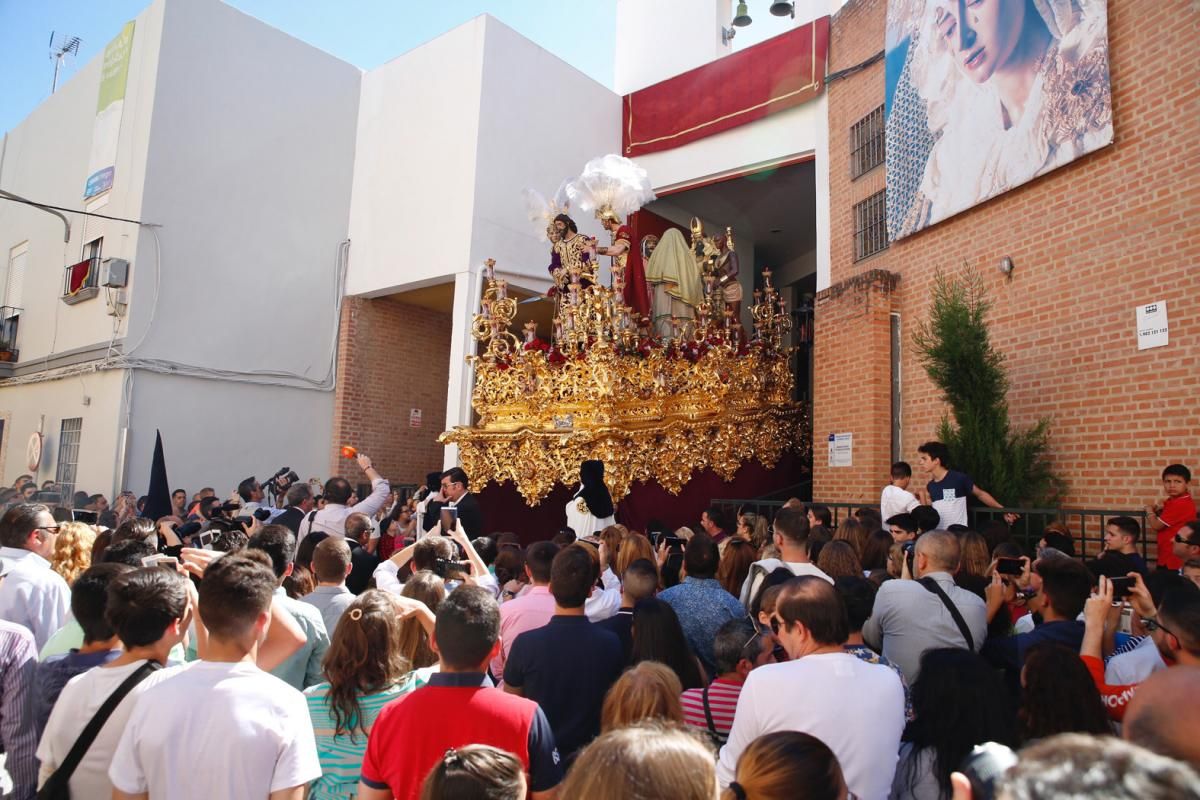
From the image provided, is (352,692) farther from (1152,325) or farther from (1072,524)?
(1152,325)

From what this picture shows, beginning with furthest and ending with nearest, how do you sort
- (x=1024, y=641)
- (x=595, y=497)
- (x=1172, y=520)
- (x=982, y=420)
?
(x=595, y=497)
(x=982, y=420)
(x=1172, y=520)
(x=1024, y=641)

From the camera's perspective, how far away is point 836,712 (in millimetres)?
2619

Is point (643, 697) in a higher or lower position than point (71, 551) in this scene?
lower

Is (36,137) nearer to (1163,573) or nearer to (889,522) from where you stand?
Result: (889,522)

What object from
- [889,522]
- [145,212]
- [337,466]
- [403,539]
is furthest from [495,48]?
[889,522]

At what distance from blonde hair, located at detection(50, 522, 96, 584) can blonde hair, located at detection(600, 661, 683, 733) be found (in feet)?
11.8

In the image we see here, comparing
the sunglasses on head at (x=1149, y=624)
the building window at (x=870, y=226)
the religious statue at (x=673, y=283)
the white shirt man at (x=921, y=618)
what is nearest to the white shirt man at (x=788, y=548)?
the white shirt man at (x=921, y=618)

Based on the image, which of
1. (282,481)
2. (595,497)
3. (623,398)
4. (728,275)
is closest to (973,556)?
(595,497)

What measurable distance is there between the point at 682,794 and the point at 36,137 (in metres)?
20.9

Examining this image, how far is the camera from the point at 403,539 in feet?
30.3

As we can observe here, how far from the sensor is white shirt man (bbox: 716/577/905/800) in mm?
2604

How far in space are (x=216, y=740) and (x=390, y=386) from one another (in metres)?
13.3

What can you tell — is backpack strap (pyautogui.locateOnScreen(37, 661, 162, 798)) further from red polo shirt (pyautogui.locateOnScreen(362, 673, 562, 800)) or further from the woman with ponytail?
red polo shirt (pyautogui.locateOnScreen(362, 673, 562, 800))

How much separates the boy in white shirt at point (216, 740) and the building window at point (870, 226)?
9281 mm
